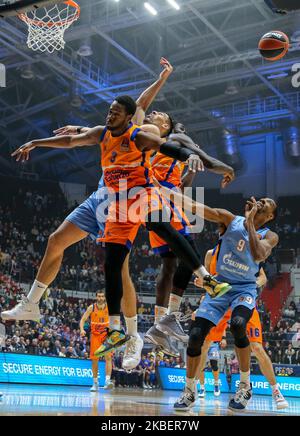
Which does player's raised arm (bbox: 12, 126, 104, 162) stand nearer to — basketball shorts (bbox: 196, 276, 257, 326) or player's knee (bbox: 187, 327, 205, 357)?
basketball shorts (bbox: 196, 276, 257, 326)

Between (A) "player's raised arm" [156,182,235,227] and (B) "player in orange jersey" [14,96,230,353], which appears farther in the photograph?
(A) "player's raised arm" [156,182,235,227]

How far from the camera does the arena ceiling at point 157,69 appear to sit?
62.8 feet

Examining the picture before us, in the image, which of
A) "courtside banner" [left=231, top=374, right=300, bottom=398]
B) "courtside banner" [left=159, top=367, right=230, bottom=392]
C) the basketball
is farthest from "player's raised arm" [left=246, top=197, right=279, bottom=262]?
"courtside banner" [left=159, top=367, right=230, bottom=392]

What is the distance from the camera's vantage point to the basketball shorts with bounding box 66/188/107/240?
6262 mm

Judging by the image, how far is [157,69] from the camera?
71.9 feet

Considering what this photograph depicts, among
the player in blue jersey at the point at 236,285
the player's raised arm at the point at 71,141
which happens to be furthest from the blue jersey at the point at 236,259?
the player's raised arm at the point at 71,141

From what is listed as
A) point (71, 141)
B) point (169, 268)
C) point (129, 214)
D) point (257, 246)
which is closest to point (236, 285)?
point (257, 246)

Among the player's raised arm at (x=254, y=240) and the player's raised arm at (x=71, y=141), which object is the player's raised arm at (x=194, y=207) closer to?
the player's raised arm at (x=254, y=240)

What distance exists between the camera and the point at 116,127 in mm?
5801

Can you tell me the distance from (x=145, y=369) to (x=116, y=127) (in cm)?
1344

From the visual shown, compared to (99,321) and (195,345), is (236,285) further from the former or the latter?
(99,321)

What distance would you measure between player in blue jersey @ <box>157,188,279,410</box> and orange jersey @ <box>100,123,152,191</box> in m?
1.18

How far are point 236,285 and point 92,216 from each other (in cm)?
191
